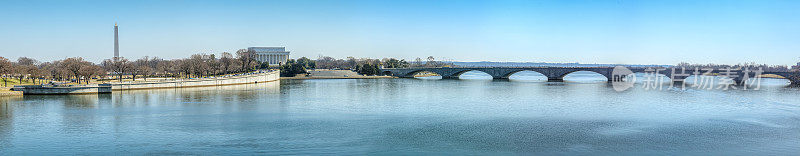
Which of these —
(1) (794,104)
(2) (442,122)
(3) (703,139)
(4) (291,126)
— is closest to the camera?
(3) (703,139)

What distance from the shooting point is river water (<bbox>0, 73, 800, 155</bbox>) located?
84.6 ft

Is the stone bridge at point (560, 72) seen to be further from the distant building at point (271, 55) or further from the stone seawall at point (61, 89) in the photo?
the stone seawall at point (61, 89)

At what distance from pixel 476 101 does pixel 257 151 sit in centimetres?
3139

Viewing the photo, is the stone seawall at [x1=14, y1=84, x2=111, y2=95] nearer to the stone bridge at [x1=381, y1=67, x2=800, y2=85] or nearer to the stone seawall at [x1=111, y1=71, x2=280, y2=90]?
the stone seawall at [x1=111, y1=71, x2=280, y2=90]

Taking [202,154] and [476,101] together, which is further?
[476,101]

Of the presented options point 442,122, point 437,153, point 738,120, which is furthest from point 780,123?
point 437,153

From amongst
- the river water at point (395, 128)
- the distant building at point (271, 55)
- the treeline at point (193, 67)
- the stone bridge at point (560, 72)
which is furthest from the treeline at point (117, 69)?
the distant building at point (271, 55)

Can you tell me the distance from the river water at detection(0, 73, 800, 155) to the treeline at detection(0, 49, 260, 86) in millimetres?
19014

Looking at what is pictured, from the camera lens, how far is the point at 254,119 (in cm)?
3644

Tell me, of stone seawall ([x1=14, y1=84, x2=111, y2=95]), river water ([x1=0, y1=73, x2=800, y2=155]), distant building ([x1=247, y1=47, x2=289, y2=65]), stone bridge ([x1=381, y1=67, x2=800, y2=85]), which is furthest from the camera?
distant building ([x1=247, y1=47, x2=289, y2=65])

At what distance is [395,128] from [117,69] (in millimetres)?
64201

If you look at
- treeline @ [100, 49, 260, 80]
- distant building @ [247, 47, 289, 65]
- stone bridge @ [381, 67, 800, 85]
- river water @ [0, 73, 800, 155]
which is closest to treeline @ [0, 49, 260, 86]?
treeline @ [100, 49, 260, 80]

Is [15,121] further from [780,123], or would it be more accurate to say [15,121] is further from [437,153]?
[780,123]

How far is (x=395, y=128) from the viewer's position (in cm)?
3225
